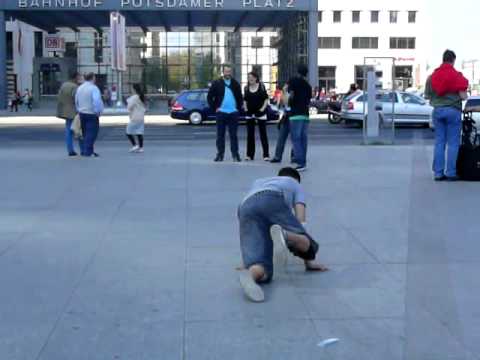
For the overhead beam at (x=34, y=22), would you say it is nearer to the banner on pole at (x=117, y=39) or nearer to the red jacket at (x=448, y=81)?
the banner on pole at (x=117, y=39)

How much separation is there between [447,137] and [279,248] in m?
5.89

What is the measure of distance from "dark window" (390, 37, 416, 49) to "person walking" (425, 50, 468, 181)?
80.4 m

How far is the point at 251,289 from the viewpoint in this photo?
6219mm

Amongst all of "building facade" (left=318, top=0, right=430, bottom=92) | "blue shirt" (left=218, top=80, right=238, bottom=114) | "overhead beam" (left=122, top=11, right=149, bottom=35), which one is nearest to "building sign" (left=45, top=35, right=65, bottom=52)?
"overhead beam" (left=122, top=11, right=149, bottom=35)

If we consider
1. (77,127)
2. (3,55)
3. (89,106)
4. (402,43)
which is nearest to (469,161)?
(89,106)

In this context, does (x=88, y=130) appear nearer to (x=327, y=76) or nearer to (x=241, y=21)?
(x=241, y=21)

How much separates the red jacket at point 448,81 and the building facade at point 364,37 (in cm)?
7758

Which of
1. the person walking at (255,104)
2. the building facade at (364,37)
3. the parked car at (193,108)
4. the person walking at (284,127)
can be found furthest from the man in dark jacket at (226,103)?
the building facade at (364,37)

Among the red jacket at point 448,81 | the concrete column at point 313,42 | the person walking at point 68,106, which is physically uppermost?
the concrete column at point 313,42

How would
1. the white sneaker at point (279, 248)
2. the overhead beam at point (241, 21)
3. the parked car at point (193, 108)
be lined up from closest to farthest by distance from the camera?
the white sneaker at point (279, 248) → the parked car at point (193, 108) → the overhead beam at point (241, 21)

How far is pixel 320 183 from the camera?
1256 centimetres

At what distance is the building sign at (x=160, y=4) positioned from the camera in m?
43.5

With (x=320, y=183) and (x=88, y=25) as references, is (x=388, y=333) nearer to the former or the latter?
(x=320, y=183)

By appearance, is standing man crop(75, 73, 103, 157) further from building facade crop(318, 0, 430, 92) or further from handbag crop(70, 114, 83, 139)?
building facade crop(318, 0, 430, 92)
